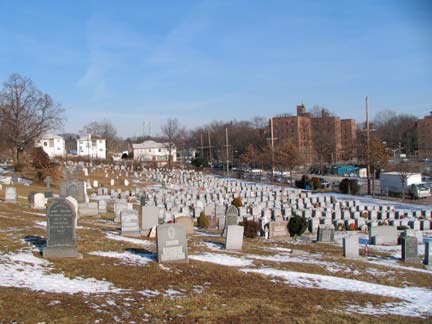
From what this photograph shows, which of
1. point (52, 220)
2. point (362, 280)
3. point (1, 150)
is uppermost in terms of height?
point (1, 150)

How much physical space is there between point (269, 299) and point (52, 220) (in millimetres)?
5307

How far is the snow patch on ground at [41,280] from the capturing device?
7984mm

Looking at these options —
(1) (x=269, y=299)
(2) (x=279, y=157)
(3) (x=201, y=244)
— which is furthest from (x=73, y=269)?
(2) (x=279, y=157)

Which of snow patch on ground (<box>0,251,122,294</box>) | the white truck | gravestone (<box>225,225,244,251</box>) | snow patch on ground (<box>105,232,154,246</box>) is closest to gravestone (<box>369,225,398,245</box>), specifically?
gravestone (<box>225,225,244,251</box>)

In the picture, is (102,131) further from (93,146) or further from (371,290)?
(371,290)

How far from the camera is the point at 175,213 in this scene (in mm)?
22578

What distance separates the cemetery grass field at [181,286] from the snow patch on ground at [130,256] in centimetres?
2

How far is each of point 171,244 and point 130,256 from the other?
47.1 inches

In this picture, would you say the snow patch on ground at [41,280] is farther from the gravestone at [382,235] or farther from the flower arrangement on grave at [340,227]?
the flower arrangement on grave at [340,227]

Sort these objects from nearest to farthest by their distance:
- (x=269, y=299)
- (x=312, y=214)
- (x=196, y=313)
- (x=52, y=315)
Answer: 1. (x=52, y=315)
2. (x=196, y=313)
3. (x=269, y=299)
4. (x=312, y=214)

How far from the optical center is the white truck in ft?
116

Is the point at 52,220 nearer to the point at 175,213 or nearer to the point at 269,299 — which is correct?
the point at 269,299

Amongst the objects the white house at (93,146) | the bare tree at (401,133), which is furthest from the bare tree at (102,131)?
the bare tree at (401,133)

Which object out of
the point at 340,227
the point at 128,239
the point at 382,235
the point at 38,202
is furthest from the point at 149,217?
the point at 340,227
